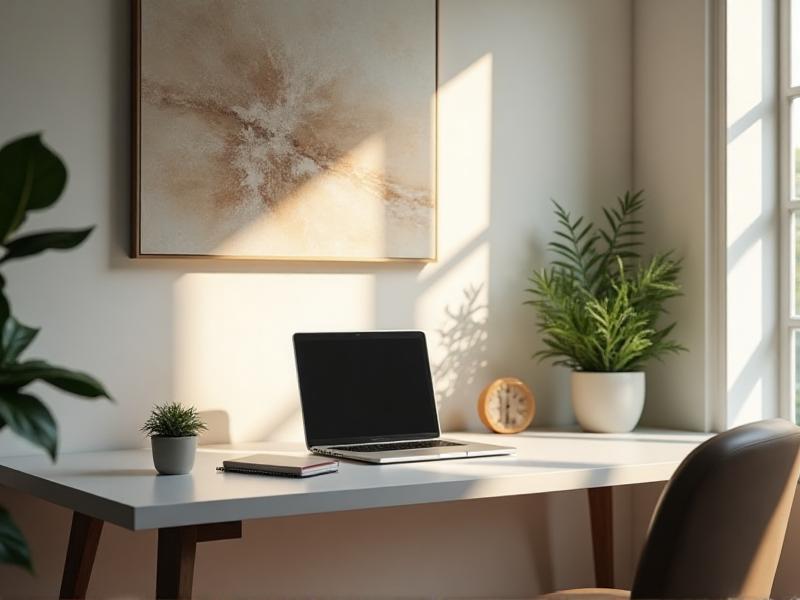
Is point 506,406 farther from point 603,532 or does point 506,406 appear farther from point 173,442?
point 173,442

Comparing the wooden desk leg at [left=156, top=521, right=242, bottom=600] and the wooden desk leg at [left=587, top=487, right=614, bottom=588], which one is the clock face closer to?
the wooden desk leg at [left=587, top=487, right=614, bottom=588]

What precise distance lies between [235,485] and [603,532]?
1.26 m

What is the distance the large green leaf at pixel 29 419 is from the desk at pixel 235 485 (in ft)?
2.34

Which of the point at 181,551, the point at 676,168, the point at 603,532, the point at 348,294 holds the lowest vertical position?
the point at 603,532

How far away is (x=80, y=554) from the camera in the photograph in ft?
7.87

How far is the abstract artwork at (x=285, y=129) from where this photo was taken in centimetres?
257

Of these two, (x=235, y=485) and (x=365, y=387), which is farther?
(x=365, y=387)

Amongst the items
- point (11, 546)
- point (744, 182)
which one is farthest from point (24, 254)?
point (744, 182)

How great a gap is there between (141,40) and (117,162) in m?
0.27

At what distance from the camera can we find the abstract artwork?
2572 mm

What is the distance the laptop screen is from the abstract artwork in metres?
0.24

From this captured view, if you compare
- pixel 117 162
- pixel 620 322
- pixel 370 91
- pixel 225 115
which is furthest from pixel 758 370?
pixel 117 162

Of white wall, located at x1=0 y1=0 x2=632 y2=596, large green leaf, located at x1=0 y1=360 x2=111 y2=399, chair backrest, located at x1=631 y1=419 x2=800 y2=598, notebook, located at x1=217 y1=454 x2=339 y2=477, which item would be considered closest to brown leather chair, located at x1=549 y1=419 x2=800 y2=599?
chair backrest, located at x1=631 y1=419 x2=800 y2=598

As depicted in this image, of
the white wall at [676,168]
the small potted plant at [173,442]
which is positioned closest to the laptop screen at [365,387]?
the small potted plant at [173,442]
